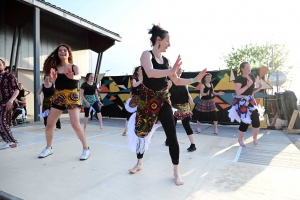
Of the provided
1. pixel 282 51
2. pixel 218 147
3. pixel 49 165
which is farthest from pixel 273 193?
pixel 282 51

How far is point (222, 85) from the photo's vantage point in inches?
303

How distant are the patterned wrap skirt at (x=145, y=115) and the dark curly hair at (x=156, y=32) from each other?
583mm

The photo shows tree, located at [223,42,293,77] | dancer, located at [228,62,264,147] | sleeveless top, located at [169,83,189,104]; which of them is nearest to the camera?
sleeveless top, located at [169,83,189,104]

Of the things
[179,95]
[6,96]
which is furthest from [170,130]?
[6,96]

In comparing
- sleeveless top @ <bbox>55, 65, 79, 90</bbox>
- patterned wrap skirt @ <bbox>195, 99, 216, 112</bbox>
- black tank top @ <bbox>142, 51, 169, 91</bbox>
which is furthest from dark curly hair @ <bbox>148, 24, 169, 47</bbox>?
patterned wrap skirt @ <bbox>195, 99, 216, 112</bbox>

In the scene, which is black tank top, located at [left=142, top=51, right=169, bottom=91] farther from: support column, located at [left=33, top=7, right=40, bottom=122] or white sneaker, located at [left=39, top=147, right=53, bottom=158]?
support column, located at [left=33, top=7, right=40, bottom=122]

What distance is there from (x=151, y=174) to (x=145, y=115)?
802 mm

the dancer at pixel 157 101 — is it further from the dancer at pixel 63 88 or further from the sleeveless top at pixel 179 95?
the sleeveless top at pixel 179 95

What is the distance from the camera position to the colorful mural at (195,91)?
7.09 metres

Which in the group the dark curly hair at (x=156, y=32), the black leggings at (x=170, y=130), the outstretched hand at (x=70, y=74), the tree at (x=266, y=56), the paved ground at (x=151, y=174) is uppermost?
the tree at (x=266, y=56)

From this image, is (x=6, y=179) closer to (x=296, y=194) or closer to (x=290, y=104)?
(x=296, y=194)

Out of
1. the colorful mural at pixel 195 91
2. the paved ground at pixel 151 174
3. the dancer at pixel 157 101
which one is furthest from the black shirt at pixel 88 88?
the dancer at pixel 157 101

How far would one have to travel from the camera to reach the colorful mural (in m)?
7.09

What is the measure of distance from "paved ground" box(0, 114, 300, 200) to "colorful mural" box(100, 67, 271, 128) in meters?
3.43
